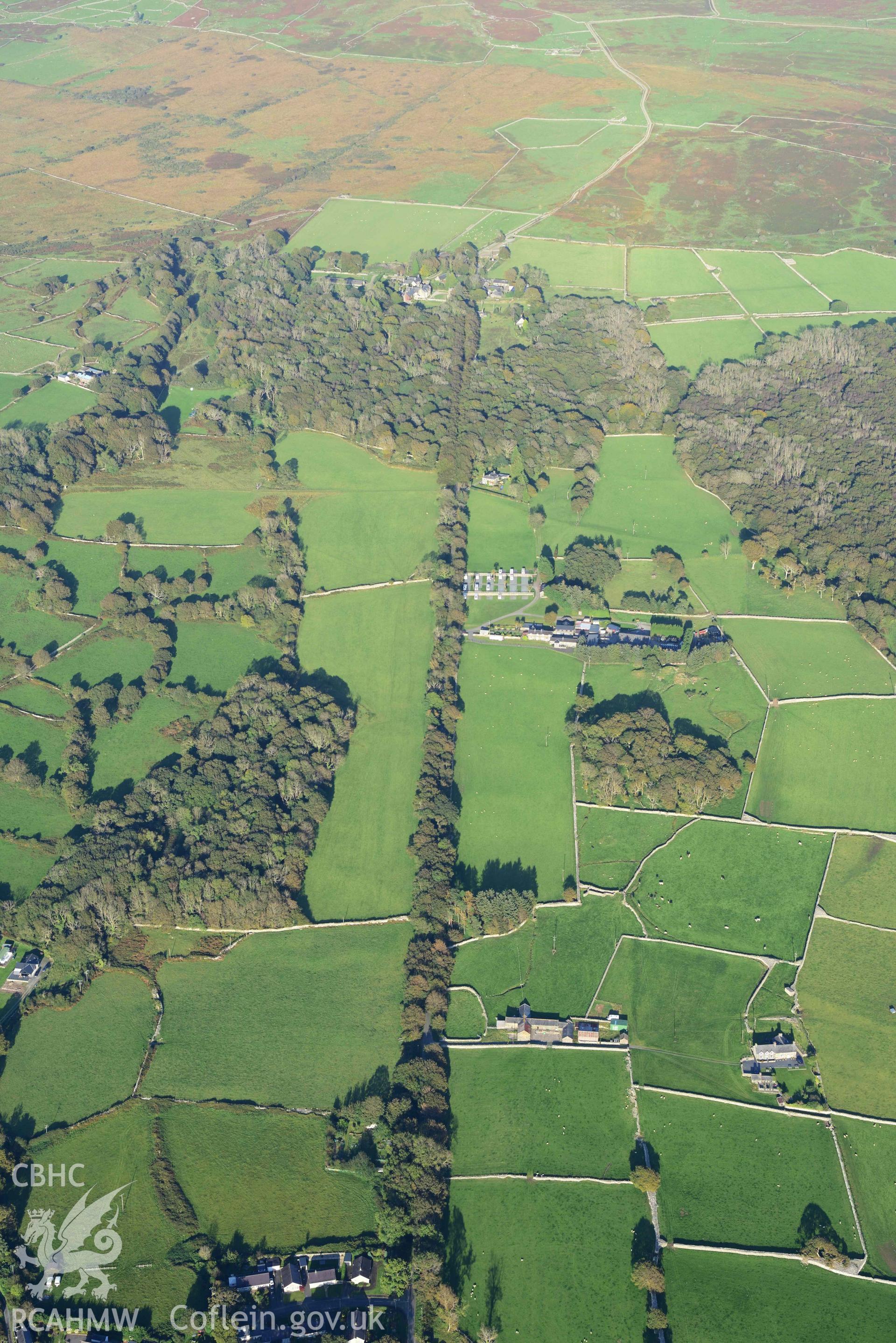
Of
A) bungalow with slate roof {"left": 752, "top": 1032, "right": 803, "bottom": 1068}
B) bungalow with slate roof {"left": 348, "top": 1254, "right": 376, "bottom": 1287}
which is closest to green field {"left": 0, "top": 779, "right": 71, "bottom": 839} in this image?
bungalow with slate roof {"left": 348, "top": 1254, "right": 376, "bottom": 1287}

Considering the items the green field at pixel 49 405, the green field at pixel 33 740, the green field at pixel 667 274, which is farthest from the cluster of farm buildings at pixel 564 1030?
the green field at pixel 667 274

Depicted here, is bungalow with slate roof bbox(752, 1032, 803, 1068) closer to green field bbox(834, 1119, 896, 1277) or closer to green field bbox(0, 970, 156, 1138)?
green field bbox(834, 1119, 896, 1277)

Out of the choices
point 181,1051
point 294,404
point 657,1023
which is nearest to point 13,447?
point 294,404

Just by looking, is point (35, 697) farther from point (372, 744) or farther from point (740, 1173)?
point (740, 1173)

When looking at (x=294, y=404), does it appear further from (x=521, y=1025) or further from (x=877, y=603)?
(x=521, y=1025)

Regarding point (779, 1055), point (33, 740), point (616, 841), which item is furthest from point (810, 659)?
point (33, 740)

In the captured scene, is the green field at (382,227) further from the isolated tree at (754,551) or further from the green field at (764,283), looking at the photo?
the isolated tree at (754,551)
